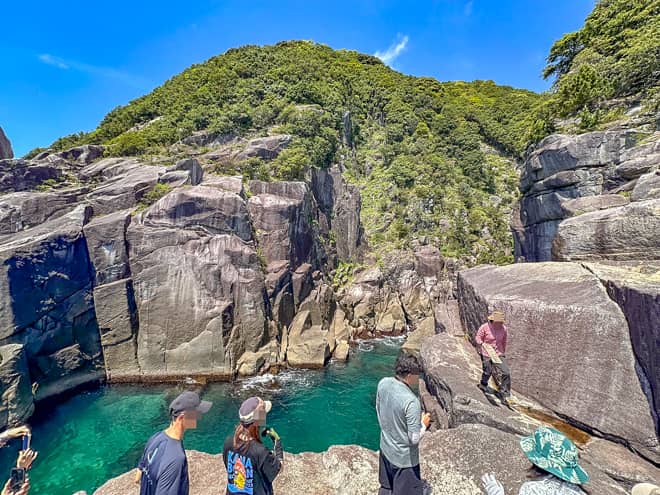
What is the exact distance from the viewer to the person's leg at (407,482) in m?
3.43

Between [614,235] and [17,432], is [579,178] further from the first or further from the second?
[17,432]

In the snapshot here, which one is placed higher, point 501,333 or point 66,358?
point 501,333

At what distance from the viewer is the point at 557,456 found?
248cm

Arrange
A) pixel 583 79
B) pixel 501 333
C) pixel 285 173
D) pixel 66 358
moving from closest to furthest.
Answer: pixel 501 333 → pixel 66 358 → pixel 583 79 → pixel 285 173

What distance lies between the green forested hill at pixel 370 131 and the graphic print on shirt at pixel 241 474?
27.0m

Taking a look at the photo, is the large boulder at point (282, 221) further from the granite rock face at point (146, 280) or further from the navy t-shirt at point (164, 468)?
the navy t-shirt at point (164, 468)

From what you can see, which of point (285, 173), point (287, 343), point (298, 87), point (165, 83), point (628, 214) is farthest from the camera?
point (165, 83)

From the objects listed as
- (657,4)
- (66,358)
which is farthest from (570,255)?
(66,358)

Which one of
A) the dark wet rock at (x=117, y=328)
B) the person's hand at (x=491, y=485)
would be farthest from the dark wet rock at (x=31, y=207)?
the person's hand at (x=491, y=485)

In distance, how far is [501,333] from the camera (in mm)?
6609

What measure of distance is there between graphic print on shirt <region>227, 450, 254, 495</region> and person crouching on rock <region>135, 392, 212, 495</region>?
0.41 m

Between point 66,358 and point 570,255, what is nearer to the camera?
point 570,255

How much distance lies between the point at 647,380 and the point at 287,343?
1908cm

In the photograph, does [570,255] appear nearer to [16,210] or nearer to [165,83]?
[16,210]
